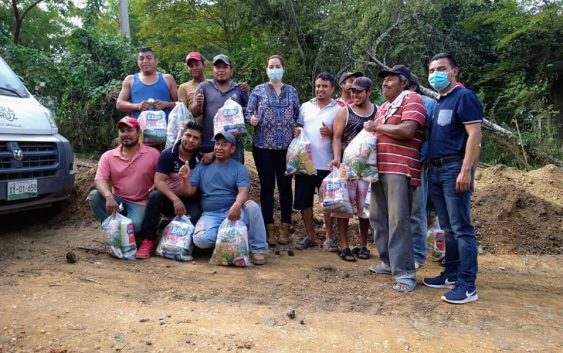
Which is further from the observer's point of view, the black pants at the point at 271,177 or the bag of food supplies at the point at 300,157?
the black pants at the point at 271,177

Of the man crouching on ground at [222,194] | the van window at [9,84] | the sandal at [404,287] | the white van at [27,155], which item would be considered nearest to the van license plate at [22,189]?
the white van at [27,155]

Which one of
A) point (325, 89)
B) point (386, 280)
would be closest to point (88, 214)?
point (325, 89)

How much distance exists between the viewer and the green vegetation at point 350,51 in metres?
10.0

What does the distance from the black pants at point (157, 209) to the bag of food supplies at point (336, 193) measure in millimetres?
1301

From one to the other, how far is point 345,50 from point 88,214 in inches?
314

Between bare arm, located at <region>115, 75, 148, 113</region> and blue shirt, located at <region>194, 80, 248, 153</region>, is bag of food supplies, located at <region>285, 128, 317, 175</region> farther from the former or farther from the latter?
bare arm, located at <region>115, 75, 148, 113</region>

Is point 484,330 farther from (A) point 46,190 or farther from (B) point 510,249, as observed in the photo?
(A) point 46,190

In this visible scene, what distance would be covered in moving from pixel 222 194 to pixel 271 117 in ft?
3.14

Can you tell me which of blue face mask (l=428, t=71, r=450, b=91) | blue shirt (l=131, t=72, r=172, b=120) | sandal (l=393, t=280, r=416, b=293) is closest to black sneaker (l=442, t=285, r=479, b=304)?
sandal (l=393, t=280, r=416, b=293)

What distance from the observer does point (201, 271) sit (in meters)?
4.40

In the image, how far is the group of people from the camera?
12.3 ft

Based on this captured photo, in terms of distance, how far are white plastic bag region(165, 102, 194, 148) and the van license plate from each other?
55.9 inches

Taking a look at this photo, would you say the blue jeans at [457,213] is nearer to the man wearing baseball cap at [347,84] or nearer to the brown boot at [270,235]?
the man wearing baseball cap at [347,84]

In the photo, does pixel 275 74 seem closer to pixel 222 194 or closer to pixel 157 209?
pixel 222 194
